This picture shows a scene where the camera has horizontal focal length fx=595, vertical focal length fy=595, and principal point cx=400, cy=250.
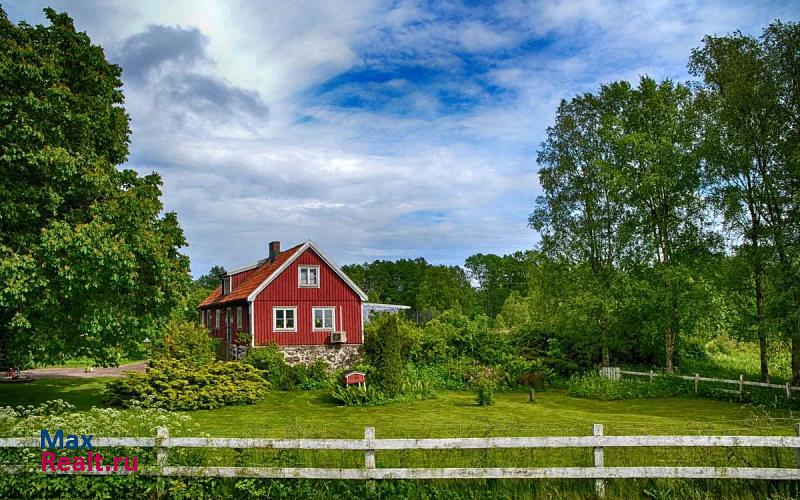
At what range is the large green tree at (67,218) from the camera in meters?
16.2

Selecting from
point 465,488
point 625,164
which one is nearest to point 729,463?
point 465,488

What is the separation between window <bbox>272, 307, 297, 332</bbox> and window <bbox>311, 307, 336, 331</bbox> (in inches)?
42.6

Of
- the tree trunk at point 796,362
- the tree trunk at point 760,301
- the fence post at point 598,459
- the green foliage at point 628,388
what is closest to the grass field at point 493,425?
the fence post at point 598,459

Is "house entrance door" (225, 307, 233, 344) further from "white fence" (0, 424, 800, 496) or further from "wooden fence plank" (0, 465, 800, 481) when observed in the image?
"wooden fence plank" (0, 465, 800, 481)

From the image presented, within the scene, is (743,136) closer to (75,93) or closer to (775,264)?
(775,264)

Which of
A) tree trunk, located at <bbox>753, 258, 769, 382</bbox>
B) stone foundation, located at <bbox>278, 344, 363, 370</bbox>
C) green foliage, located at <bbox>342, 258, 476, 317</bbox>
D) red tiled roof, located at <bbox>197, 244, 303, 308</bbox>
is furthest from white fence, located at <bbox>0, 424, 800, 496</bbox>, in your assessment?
green foliage, located at <bbox>342, 258, 476, 317</bbox>

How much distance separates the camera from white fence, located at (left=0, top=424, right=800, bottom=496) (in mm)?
8906

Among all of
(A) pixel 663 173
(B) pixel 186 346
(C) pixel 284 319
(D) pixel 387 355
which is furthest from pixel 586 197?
(B) pixel 186 346

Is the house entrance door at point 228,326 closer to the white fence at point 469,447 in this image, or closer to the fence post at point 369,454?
the white fence at point 469,447

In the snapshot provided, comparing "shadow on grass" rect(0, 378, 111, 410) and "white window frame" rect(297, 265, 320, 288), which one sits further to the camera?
"white window frame" rect(297, 265, 320, 288)

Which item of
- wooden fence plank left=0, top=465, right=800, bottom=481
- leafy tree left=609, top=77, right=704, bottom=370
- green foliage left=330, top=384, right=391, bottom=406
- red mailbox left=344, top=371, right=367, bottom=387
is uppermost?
leafy tree left=609, top=77, right=704, bottom=370

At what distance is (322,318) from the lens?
33812mm

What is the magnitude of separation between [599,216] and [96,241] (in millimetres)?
23592

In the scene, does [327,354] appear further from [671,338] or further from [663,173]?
[663,173]
